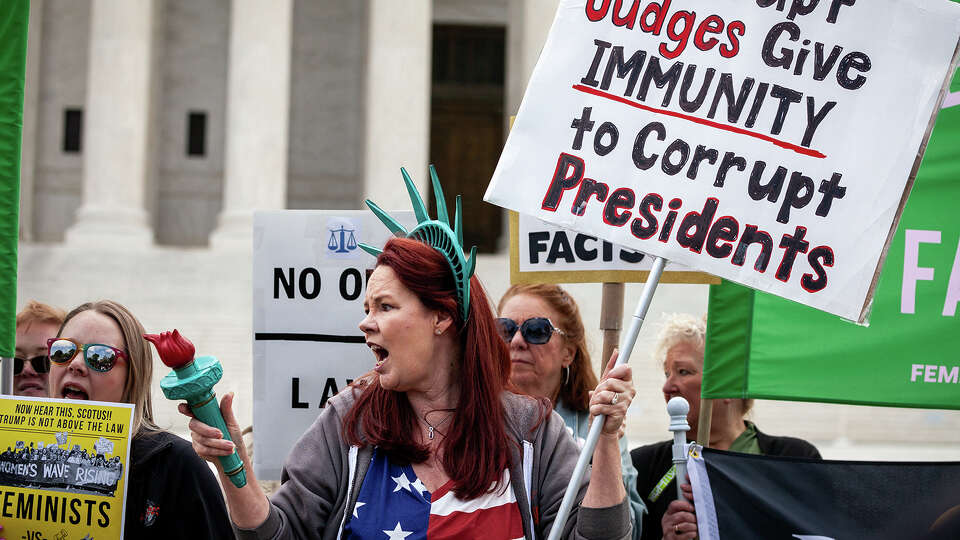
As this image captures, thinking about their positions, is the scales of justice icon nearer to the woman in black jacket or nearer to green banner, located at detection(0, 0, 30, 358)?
green banner, located at detection(0, 0, 30, 358)

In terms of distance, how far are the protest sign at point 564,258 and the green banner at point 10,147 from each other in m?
2.18

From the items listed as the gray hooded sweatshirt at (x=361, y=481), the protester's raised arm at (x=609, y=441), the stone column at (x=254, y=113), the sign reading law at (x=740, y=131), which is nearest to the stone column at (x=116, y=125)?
the stone column at (x=254, y=113)

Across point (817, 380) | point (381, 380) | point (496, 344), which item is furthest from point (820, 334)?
point (381, 380)

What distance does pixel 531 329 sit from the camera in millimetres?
5066

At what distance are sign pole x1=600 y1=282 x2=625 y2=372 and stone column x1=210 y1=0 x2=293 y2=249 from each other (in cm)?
2205

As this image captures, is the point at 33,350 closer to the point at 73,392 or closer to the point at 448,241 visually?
the point at 73,392

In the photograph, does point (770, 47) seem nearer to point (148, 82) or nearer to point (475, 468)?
point (475, 468)

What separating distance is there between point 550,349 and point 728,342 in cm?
77

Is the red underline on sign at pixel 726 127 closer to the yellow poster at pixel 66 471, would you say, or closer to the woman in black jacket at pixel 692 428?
the woman in black jacket at pixel 692 428

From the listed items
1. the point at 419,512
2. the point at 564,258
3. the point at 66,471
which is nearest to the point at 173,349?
the point at 419,512

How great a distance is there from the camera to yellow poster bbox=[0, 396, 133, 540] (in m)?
3.77

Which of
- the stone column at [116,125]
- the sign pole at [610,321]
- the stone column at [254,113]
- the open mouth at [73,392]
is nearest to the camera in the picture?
the open mouth at [73,392]

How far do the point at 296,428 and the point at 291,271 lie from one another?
2.43ft

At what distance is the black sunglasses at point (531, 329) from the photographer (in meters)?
5.05
